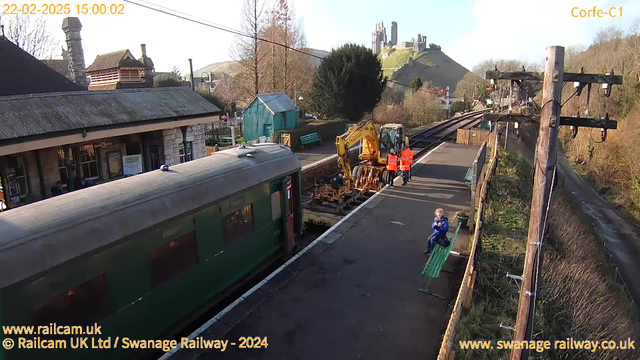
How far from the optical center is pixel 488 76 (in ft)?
21.1

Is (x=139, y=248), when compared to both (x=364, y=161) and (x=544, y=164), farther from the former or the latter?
(x=364, y=161)

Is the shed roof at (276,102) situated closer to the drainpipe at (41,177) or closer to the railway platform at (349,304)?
the drainpipe at (41,177)

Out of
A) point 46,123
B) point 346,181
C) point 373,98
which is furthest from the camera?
point 373,98

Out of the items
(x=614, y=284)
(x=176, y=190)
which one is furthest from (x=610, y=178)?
(x=176, y=190)

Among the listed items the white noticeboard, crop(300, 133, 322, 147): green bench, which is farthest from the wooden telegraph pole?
crop(300, 133, 322, 147): green bench

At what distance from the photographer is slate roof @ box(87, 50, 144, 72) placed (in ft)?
78.7

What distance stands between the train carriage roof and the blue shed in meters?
20.7

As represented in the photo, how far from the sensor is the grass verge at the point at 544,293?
7281mm

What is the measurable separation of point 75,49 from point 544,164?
93.9 ft

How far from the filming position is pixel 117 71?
24281mm

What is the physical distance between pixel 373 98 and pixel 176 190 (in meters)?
34.3

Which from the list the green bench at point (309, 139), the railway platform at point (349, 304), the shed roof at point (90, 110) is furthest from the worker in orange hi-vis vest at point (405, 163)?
the green bench at point (309, 139)

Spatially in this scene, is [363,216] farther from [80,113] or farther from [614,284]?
[614,284]

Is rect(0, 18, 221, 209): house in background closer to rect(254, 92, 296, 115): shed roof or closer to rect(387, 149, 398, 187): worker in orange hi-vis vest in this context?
rect(387, 149, 398, 187): worker in orange hi-vis vest
